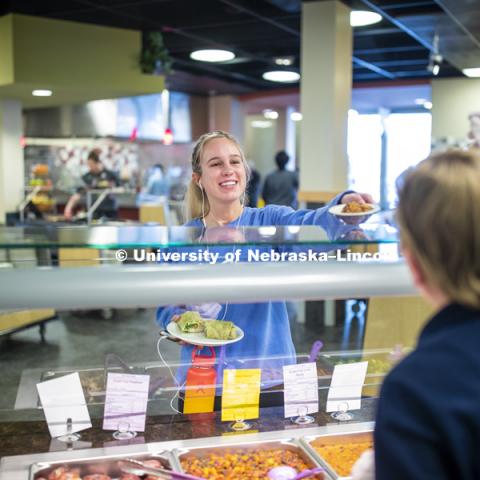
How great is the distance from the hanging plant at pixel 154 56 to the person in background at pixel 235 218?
19.4 feet

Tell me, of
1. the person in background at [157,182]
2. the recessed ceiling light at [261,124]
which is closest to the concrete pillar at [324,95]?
the person in background at [157,182]

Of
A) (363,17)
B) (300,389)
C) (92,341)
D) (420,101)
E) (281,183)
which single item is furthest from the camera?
(420,101)

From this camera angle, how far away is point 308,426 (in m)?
1.71

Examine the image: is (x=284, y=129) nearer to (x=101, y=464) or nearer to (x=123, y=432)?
(x=123, y=432)

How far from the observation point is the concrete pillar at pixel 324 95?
643 cm

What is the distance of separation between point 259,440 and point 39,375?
62cm

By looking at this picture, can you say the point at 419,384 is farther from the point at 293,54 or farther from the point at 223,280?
the point at 293,54

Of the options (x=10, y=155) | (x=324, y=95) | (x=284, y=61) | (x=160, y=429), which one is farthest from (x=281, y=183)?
(x=160, y=429)

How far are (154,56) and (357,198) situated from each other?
6.47m

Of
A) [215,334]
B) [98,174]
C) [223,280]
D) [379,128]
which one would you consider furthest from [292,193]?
[379,128]

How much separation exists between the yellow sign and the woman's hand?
0.52 meters

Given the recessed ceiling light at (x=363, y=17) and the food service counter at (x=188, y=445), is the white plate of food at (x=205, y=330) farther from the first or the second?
the recessed ceiling light at (x=363, y=17)

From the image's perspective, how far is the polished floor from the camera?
5000 millimetres

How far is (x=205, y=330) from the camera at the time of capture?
172 cm
